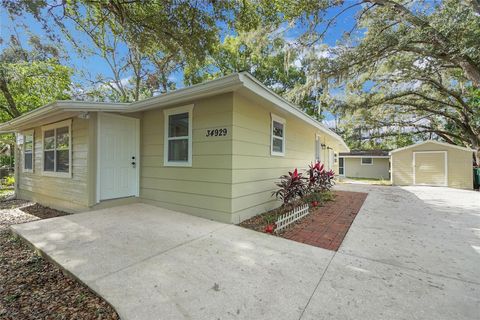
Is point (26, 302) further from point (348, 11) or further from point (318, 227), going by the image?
point (348, 11)

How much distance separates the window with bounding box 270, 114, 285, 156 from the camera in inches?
226

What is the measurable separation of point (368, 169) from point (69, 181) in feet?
75.0

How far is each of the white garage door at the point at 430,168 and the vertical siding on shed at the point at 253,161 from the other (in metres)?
10.9

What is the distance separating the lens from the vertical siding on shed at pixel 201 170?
14.0 ft

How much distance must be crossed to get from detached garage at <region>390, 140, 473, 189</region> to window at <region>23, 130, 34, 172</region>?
A: 17.8 meters

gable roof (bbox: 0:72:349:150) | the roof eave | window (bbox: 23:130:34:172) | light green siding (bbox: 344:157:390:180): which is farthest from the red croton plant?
light green siding (bbox: 344:157:390:180)

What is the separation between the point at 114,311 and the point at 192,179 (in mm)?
3050

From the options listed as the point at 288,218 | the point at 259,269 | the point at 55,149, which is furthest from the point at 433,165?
the point at 55,149

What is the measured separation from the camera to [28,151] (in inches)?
300

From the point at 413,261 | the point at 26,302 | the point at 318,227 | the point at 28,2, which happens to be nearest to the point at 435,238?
the point at 413,261

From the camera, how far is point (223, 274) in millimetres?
2377

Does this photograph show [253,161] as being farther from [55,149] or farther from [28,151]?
[28,151]

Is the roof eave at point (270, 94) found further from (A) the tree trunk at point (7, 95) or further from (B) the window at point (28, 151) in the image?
(A) the tree trunk at point (7, 95)

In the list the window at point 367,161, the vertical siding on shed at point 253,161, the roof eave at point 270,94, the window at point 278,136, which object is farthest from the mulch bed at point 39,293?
the window at point 367,161
